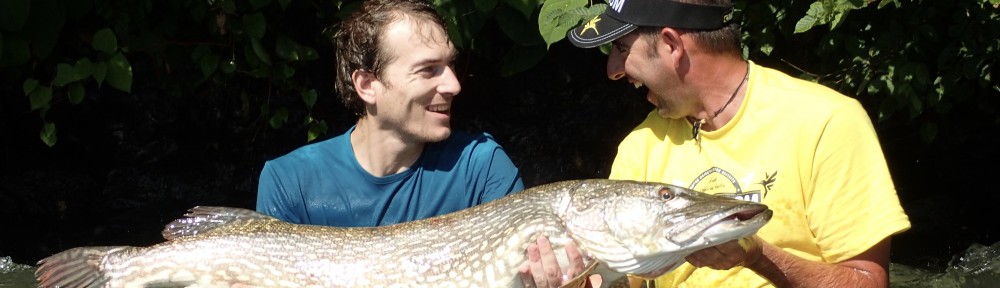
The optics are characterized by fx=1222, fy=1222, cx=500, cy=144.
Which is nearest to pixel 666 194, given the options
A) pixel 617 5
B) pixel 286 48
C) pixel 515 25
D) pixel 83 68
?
pixel 617 5

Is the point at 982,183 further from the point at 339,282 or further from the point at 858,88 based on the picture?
the point at 339,282

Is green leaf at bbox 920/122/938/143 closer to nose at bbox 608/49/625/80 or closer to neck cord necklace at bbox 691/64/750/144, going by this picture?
neck cord necklace at bbox 691/64/750/144

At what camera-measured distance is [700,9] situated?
3637 millimetres

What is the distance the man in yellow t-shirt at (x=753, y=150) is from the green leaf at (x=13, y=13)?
8.09 feet

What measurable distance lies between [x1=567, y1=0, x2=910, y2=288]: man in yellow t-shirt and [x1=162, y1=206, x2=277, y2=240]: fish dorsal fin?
119cm

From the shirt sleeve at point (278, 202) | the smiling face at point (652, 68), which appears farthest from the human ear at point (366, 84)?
the smiling face at point (652, 68)

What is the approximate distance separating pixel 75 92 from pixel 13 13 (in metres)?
0.49

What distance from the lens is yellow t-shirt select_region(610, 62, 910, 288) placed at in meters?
3.42

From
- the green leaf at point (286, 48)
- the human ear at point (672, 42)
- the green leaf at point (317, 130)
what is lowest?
the green leaf at point (317, 130)

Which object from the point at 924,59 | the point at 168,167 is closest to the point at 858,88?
the point at 924,59

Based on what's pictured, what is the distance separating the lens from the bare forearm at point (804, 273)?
338 cm

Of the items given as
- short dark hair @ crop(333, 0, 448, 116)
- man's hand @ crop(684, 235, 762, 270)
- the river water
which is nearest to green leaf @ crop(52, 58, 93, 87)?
the river water

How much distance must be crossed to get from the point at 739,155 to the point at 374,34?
50.5 inches

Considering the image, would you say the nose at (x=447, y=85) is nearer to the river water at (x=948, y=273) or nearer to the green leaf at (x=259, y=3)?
the green leaf at (x=259, y=3)
